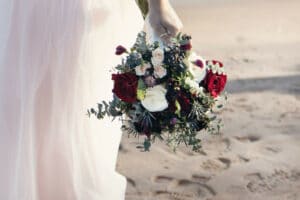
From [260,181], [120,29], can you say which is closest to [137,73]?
[120,29]

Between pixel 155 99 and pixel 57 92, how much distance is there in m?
0.30

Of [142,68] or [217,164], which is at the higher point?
[142,68]

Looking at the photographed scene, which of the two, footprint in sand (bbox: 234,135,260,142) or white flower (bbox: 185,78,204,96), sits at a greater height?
white flower (bbox: 185,78,204,96)

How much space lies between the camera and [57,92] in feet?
4.31

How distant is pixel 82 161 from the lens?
1.39 m

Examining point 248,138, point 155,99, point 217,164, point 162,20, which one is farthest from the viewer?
point 248,138

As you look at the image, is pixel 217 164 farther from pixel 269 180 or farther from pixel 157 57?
pixel 157 57

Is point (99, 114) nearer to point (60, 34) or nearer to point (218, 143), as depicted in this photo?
point (60, 34)

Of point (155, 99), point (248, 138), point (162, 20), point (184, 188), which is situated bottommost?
point (184, 188)

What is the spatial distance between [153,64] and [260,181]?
1.02 metres

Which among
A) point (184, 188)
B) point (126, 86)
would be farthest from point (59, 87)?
point (184, 188)

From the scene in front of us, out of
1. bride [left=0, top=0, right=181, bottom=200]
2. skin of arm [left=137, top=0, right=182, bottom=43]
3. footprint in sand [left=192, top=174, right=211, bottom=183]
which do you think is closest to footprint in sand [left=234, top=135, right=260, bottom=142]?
footprint in sand [left=192, top=174, right=211, bottom=183]

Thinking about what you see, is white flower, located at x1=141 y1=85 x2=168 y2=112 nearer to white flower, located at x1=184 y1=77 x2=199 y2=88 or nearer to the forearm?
white flower, located at x1=184 y1=77 x2=199 y2=88

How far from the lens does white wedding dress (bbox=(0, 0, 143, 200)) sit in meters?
1.25
